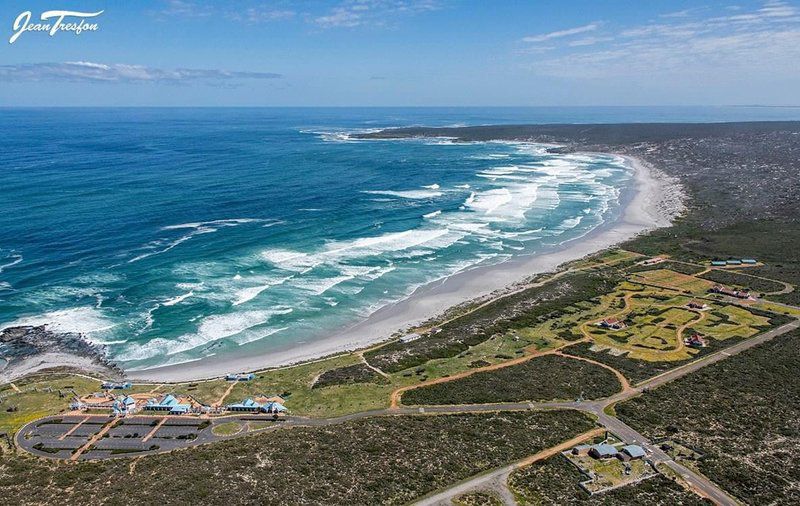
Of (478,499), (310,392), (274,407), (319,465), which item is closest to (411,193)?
(310,392)

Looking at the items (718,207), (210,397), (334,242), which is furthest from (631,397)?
(718,207)

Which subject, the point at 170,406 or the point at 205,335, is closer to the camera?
the point at 170,406

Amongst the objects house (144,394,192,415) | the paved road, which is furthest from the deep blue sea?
the paved road

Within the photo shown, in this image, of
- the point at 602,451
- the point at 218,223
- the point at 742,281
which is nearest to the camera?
the point at 602,451

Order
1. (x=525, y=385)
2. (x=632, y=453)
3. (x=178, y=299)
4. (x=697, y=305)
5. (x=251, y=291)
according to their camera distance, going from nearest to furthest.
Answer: (x=632, y=453)
(x=525, y=385)
(x=697, y=305)
(x=178, y=299)
(x=251, y=291)

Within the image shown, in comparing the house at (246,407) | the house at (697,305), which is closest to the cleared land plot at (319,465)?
the house at (246,407)

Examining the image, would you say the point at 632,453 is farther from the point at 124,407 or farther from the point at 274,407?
the point at 124,407
